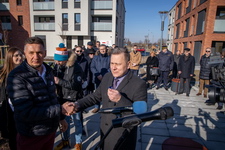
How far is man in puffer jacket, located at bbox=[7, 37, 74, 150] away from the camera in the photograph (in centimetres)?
163

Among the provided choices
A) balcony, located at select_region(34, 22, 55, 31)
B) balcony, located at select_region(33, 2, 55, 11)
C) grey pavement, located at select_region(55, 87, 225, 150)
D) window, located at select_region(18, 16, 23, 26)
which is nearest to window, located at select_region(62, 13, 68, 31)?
balcony, located at select_region(34, 22, 55, 31)

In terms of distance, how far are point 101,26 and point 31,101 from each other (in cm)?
2243

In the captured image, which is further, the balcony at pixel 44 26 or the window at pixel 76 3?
the balcony at pixel 44 26

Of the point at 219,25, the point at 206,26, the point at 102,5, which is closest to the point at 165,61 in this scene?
the point at 206,26

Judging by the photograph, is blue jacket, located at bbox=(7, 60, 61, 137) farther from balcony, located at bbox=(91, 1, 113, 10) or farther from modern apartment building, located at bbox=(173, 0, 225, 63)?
balcony, located at bbox=(91, 1, 113, 10)

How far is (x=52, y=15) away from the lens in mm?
23219

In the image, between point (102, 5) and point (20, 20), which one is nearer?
point (102, 5)

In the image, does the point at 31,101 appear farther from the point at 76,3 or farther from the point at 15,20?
the point at 15,20

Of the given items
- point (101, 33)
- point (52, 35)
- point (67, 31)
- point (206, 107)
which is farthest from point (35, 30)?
point (206, 107)

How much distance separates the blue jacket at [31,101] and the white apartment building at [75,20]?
21.4m

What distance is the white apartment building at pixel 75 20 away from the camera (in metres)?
22.0

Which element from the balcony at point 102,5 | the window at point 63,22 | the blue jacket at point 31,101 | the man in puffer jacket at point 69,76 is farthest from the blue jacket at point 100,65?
the window at point 63,22

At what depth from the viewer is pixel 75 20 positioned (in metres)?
22.8

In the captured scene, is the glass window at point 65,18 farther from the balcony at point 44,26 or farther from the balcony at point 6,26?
the balcony at point 6,26
